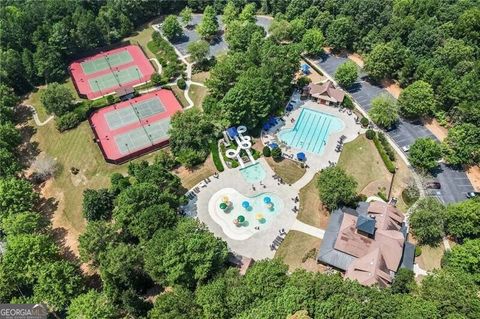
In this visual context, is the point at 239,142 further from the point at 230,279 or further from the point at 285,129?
the point at 230,279

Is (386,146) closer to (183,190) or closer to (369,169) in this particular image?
(369,169)

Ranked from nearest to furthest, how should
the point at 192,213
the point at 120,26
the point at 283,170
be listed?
the point at 192,213
the point at 283,170
the point at 120,26

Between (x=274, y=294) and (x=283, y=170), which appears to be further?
(x=283, y=170)

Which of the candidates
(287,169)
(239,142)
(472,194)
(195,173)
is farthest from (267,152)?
(472,194)

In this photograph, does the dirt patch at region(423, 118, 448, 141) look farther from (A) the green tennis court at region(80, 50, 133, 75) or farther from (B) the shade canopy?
(A) the green tennis court at region(80, 50, 133, 75)

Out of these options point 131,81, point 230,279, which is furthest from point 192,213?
point 131,81

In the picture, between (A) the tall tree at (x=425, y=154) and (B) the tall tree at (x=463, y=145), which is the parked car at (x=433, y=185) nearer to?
(A) the tall tree at (x=425, y=154)

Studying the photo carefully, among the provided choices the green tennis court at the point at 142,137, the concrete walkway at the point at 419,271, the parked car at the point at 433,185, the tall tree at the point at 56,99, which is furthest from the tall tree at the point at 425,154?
the tall tree at the point at 56,99
